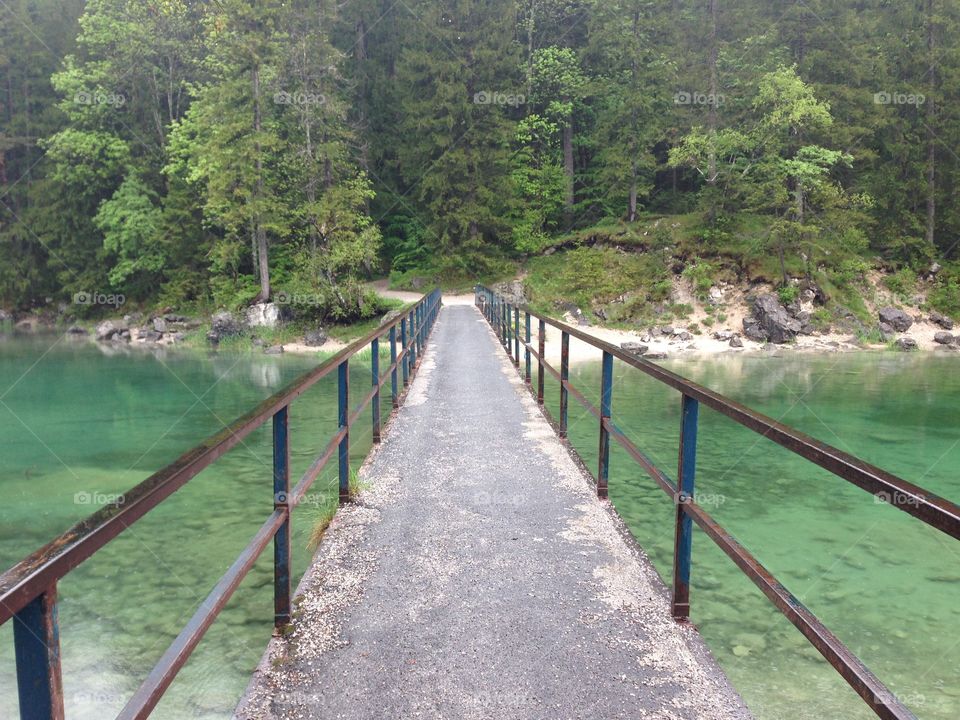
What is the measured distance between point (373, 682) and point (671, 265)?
31.0 metres

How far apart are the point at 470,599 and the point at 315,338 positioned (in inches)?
1058

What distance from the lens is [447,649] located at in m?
3.06

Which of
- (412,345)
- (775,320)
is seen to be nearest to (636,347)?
(775,320)

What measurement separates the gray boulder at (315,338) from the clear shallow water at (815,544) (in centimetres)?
1567

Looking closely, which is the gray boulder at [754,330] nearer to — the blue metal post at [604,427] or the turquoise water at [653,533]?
the turquoise water at [653,533]

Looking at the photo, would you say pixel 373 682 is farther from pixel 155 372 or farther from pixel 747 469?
pixel 155 372

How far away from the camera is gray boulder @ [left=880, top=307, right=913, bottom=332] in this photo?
95.1 feet

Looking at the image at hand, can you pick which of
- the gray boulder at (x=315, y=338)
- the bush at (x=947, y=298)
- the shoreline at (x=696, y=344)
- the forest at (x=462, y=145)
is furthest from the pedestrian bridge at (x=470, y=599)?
the bush at (x=947, y=298)

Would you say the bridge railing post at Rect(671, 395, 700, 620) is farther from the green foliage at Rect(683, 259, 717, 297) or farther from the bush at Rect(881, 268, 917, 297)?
the bush at Rect(881, 268, 917, 297)

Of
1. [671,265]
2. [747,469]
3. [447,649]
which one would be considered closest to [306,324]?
[671,265]

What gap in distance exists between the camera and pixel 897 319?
29.1 meters

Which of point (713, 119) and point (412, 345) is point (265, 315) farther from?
point (713, 119)

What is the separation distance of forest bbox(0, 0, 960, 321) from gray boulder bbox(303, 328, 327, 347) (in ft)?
3.30

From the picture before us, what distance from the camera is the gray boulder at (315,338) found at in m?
29.4
